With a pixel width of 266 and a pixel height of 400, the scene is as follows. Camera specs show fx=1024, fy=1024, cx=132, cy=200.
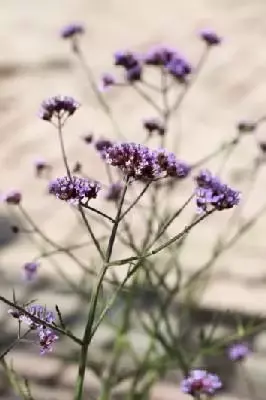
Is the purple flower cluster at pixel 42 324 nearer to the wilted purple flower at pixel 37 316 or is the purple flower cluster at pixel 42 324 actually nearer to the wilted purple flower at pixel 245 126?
the wilted purple flower at pixel 37 316

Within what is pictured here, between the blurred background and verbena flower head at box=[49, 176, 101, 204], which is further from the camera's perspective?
the blurred background

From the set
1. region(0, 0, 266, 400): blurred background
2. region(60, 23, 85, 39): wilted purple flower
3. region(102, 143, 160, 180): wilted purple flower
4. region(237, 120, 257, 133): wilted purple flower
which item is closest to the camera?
region(102, 143, 160, 180): wilted purple flower

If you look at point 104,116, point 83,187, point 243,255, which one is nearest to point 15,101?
point 104,116

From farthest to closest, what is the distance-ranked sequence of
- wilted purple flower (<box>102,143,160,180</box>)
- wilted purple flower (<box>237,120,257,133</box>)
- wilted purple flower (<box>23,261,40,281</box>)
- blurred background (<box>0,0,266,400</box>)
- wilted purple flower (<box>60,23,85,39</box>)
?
blurred background (<box>0,0,266,400</box>)
wilted purple flower (<box>60,23,85,39</box>)
wilted purple flower (<box>237,120,257,133</box>)
wilted purple flower (<box>23,261,40,281</box>)
wilted purple flower (<box>102,143,160,180</box>)

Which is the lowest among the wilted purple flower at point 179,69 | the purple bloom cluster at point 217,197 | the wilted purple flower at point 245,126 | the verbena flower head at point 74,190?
the verbena flower head at point 74,190

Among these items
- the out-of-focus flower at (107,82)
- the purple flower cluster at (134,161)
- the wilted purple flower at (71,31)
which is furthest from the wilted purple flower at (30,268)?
the purple flower cluster at (134,161)

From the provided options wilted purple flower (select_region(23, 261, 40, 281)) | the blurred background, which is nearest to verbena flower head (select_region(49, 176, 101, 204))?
wilted purple flower (select_region(23, 261, 40, 281))

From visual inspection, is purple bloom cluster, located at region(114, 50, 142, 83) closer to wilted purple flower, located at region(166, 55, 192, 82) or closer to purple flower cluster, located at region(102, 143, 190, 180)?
wilted purple flower, located at region(166, 55, 192, 82)

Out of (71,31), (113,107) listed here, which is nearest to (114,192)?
(71,31)
